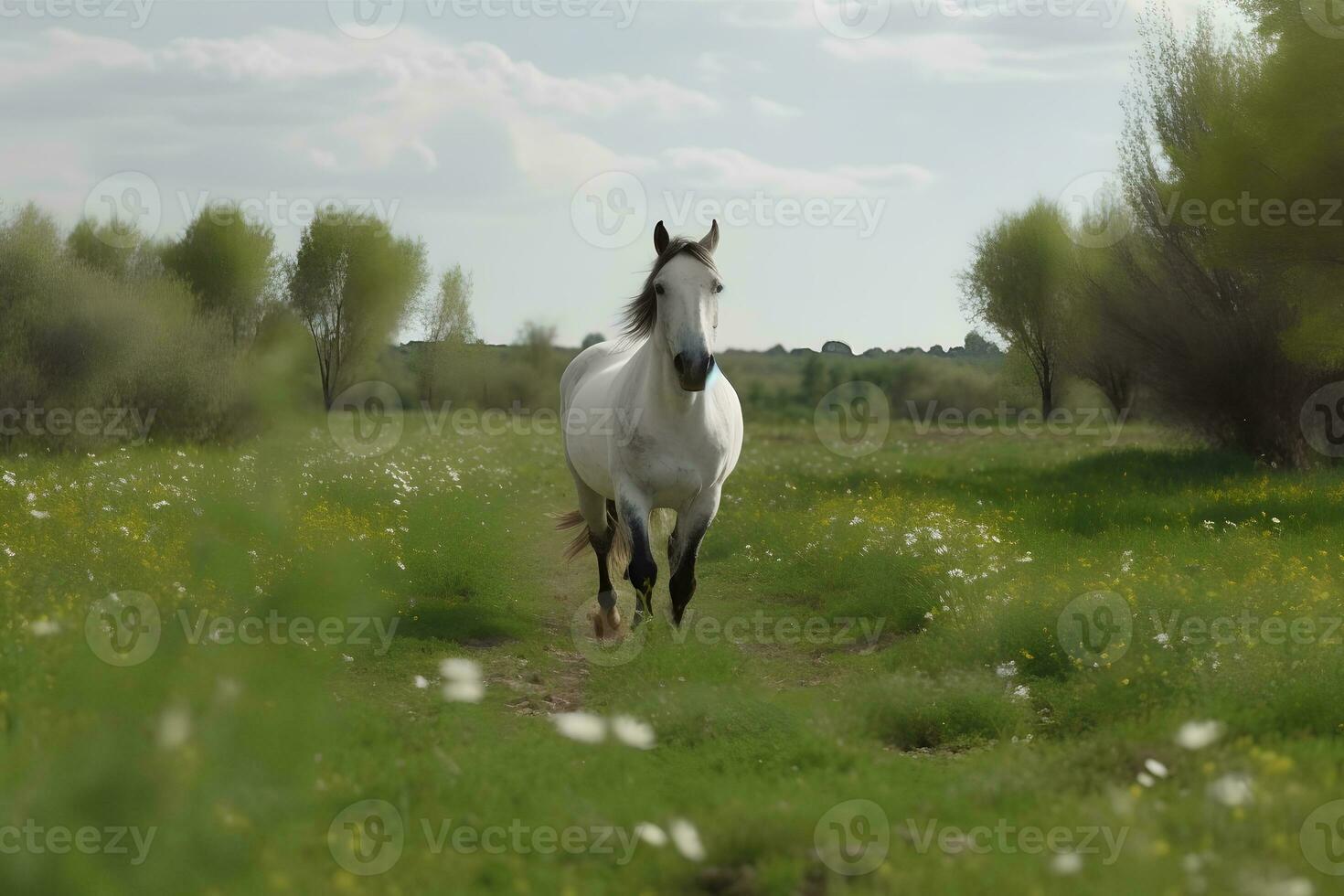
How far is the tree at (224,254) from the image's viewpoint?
2936 cm

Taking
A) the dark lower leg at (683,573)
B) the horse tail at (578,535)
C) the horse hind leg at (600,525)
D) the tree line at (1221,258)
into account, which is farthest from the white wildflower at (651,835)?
the tree line at (1221,258)

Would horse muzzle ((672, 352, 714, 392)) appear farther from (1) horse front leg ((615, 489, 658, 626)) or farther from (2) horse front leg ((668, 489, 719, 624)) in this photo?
(2) horse front leg ((668, 489, 719, 624))

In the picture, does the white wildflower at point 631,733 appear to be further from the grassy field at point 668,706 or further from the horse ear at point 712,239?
the horse ear at point 712,239

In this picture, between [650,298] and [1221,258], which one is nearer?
[650,298]

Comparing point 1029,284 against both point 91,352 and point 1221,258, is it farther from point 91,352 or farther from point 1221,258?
point 91,352

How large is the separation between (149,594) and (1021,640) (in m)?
5.83

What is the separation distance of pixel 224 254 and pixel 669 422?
85.3 feet

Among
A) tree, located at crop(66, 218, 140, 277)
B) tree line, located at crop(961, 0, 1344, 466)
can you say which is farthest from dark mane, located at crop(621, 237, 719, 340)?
tree, located at crop(66, 218, 140, 277)

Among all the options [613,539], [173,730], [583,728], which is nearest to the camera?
[173,730]

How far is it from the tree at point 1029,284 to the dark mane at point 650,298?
19.4m

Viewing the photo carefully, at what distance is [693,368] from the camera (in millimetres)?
7086

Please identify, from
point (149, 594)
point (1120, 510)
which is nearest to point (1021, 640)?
point (149, 594)

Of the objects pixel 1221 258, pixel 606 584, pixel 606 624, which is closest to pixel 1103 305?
pixel 1221 258

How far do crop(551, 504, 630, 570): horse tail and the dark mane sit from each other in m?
1.91
